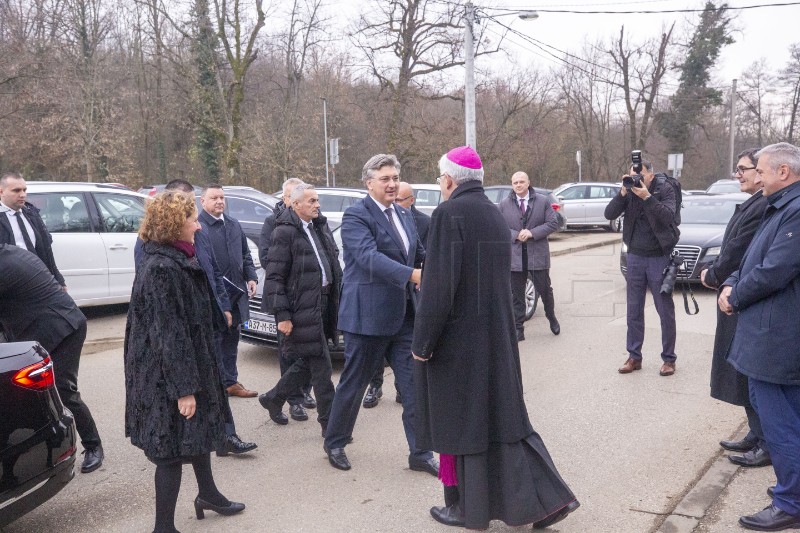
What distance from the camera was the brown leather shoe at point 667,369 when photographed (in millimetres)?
6734

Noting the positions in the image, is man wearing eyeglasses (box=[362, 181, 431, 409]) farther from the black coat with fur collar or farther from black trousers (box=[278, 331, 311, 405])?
the black coat with fur collar

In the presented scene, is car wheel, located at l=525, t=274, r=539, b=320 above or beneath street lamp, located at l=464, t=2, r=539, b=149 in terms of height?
beneath

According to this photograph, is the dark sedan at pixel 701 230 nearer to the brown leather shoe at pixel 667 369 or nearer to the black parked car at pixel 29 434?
the brown leather shoe at pixel 667 369

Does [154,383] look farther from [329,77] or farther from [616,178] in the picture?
[616,178]

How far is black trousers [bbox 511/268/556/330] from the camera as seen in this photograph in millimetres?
8375

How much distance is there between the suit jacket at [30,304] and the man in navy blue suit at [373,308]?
178 centimetres

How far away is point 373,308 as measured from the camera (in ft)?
15.0

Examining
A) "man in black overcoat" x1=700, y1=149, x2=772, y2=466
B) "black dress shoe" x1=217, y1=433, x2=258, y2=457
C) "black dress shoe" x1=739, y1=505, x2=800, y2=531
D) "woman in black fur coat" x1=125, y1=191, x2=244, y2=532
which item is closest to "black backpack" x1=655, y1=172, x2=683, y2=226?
"man in black overcoat" x1=700, y1=149, x2=772, y2=466

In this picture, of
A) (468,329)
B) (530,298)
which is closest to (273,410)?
(468,329)

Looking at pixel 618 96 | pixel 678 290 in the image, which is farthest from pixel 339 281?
pixel 618 96

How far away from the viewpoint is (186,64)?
30078 millimetres

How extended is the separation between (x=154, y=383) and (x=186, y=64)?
29158 millimetres

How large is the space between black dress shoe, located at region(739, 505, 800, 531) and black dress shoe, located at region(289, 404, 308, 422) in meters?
3.31

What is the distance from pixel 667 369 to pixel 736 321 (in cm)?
223
